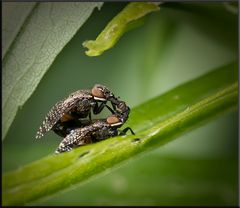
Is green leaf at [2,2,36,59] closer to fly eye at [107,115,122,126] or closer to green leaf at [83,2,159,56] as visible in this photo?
green leaf at [83,2,159,56]

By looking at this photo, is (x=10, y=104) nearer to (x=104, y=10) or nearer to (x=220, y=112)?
(x=104, y=10)

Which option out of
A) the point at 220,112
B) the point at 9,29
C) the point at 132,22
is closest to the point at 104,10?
the point at 132,22

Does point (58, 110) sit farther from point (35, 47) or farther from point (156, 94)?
point (156, 94)

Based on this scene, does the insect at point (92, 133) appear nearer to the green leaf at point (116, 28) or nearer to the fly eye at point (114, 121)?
the fly eye at point (114, 121)

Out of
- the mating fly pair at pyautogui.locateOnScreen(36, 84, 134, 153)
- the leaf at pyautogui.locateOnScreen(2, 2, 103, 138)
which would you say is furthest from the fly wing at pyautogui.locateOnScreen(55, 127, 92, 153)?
the leaf at pyautogui.locateOnScreen(2, 2, 103, 138)

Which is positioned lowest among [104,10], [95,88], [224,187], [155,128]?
[224,187]

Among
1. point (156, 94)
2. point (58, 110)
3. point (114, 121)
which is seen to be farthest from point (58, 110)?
point (156, 94)
